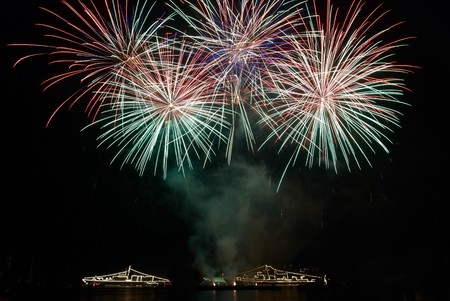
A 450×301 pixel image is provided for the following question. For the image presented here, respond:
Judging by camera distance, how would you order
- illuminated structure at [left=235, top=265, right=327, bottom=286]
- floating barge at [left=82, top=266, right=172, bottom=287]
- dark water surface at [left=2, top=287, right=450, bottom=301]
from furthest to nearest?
1. illuminated structure at [left=235, top=265, right=327, bottom=286]
2. floating barge at [left=82, top=266, right=172, bottom=287]
3. dark water surface at [left=2, top=287, right=450, bottom=301]

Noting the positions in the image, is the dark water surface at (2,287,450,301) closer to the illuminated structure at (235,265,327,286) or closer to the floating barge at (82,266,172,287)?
the floating barge at (82,266,172,287)

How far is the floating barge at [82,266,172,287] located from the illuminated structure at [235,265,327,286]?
119 feet

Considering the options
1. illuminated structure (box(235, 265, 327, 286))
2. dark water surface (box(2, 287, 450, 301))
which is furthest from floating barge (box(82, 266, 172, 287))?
illuminated structure (box(235, 265, 327, 286))

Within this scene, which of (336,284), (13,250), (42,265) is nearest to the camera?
(13,250)

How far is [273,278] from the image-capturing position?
164250 millimetres

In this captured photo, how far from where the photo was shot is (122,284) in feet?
440

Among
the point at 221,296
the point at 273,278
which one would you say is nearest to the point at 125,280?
the point at 221,296

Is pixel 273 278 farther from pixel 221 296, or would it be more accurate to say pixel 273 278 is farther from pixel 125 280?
pixel 221 296

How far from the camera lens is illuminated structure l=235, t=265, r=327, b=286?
156 m

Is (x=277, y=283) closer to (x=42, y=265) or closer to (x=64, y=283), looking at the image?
(x=64, y=283)

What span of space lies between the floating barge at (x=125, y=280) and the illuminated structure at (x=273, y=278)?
3628cm

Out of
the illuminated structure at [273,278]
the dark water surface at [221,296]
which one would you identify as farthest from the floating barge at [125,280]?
the illuminated structure at [273,278]

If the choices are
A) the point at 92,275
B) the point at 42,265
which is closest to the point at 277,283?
the point at 92,275

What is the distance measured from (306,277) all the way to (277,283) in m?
11.2
